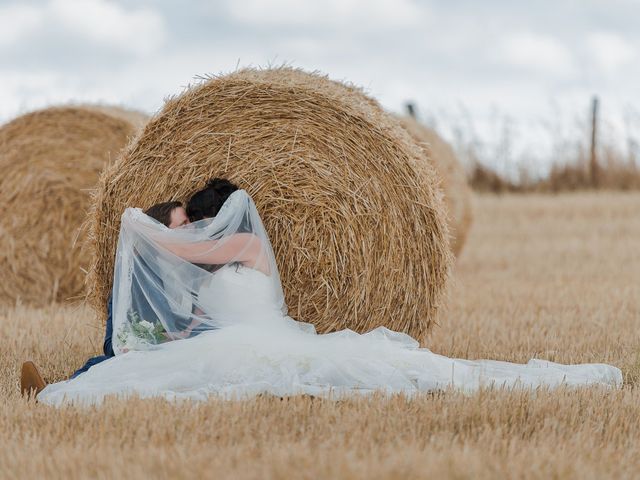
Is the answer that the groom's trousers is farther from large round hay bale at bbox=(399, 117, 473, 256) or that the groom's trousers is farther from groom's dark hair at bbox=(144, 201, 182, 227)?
large round hay bale at bbox=(399, 117, 473, 256)

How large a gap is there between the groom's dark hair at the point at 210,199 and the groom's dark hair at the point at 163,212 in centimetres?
11

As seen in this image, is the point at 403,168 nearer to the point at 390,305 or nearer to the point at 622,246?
the point at 390,305

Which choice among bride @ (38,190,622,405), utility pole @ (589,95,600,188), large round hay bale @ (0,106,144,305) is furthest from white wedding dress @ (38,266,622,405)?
utility pole @ (589,95,600,188)

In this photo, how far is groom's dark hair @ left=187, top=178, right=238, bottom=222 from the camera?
6113mm

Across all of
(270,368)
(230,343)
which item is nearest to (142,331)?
(230,343)

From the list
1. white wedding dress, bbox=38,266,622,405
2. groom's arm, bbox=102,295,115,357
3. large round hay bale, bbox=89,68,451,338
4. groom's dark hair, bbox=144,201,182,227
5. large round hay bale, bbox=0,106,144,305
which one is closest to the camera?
white wedding dress, bbox=38,266,622,405

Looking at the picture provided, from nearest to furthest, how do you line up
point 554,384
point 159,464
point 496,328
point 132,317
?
point 159,464 < point 554,384 < point 132,317 < point 496,328

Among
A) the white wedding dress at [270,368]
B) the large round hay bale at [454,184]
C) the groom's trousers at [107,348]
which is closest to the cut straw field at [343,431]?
the white wedding dress at [270,368]

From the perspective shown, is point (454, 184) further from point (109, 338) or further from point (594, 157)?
point (594, 157)

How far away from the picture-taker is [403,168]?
252 inches

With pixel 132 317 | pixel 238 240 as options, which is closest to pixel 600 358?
pixel 238 240

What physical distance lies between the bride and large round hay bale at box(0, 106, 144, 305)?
3.43 metres

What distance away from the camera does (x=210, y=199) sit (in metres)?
6.12

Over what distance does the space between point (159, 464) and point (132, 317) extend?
2.18 m
